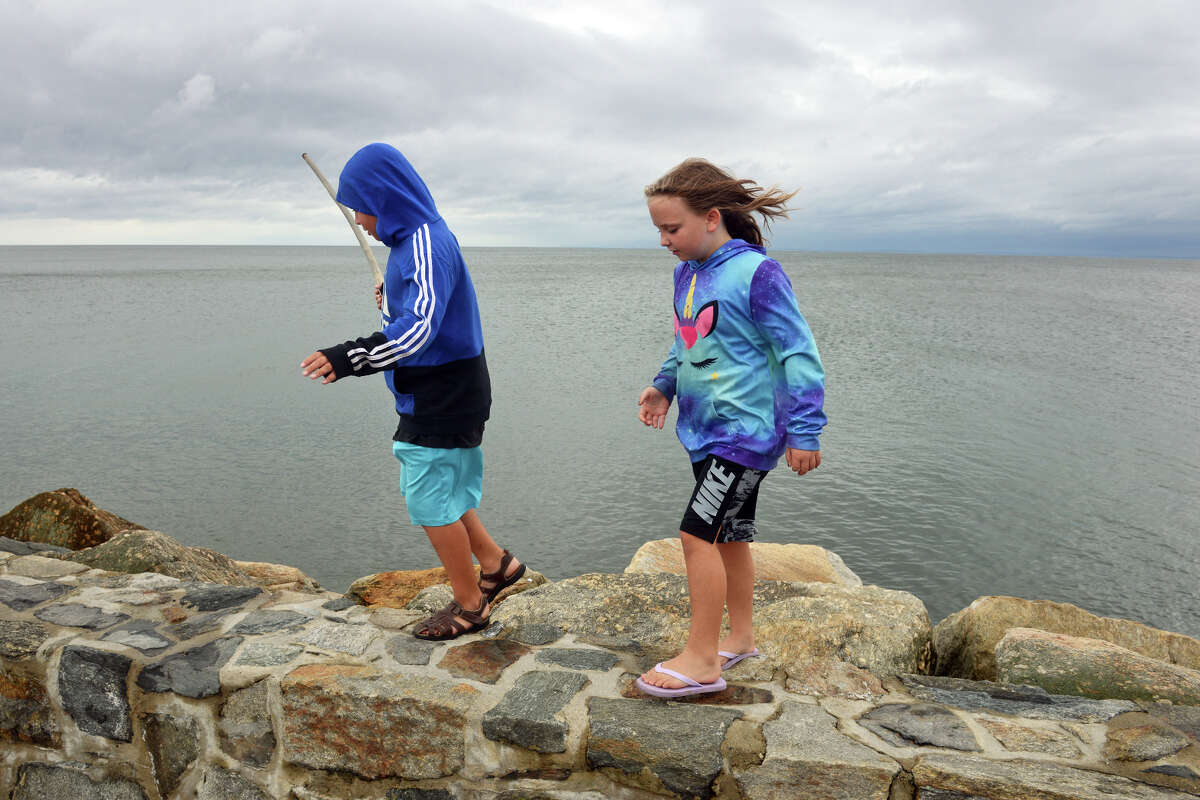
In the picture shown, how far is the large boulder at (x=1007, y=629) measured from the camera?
418 cm

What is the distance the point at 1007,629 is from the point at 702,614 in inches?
93.1

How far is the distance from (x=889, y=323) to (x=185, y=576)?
3554 cm

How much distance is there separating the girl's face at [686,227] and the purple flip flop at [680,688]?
4.79 feet

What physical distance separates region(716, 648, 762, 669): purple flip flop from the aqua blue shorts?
1.14 metres

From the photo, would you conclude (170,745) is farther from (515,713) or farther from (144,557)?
(144,557)

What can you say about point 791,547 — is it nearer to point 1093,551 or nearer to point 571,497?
point 571,497

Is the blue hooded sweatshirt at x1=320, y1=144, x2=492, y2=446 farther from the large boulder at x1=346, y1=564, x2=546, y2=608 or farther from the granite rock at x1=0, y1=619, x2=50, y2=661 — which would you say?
the large boulder at x1=346, y1=564, x2=546, y2=608

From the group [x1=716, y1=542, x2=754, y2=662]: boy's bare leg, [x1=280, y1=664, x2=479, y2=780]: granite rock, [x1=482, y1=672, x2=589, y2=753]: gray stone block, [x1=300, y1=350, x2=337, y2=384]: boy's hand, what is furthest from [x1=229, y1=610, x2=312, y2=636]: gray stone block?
[x1=716, y1=542, x2=754, y2=662]: boy's bare leg

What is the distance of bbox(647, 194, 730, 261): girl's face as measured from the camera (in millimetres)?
2736

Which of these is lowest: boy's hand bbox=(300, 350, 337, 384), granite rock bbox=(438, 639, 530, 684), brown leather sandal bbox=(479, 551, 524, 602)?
granite rock bbox=(438, 639, 530, 684)

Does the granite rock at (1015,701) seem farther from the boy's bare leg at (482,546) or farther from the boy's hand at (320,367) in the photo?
the boy's hand at (320,367)

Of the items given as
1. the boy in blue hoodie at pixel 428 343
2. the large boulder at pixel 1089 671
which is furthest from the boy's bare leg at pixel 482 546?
the large boulder at pixel 1089 671

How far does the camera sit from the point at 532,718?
8.79ft

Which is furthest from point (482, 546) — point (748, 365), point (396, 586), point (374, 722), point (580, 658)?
point (396, 586)
